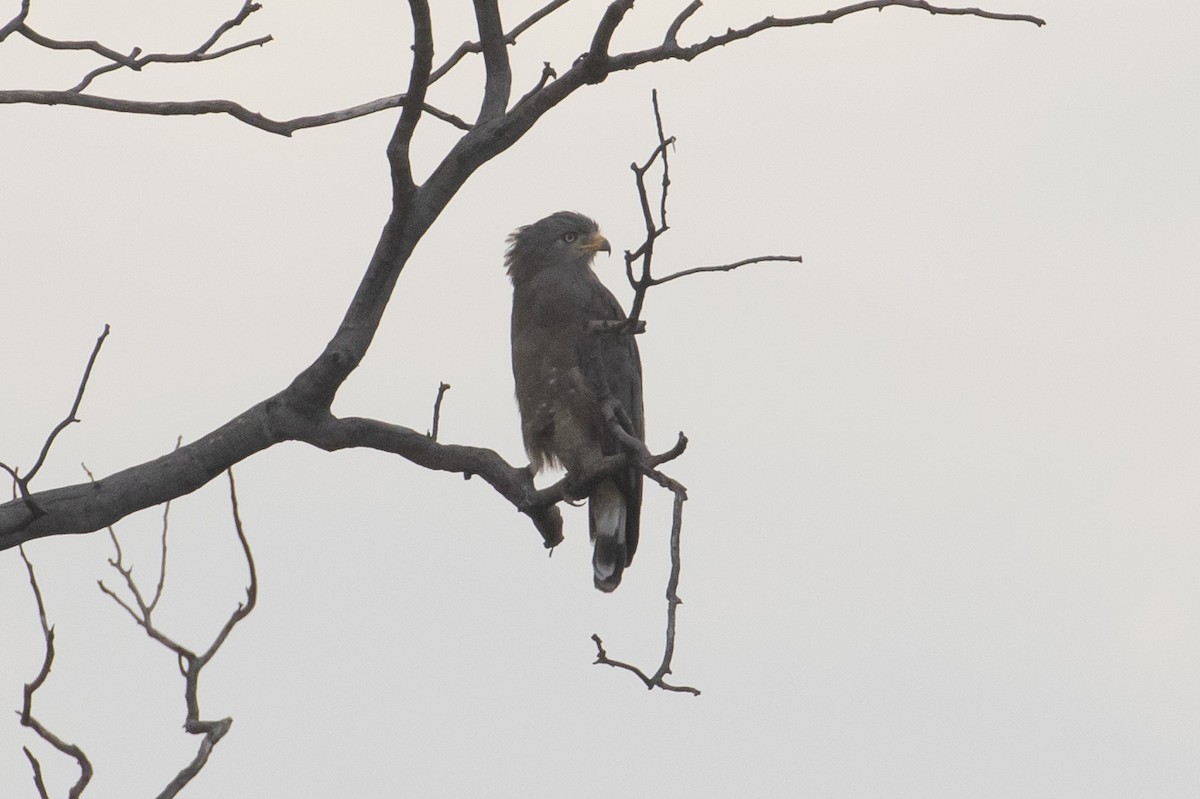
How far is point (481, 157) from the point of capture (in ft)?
13.9

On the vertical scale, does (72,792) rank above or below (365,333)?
below

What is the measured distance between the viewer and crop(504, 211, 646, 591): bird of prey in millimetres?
6102

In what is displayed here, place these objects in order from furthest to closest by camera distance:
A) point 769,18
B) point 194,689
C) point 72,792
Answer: point 769,18
point 194,689
point 72,792

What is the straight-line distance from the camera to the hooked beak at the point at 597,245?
22.3 ft

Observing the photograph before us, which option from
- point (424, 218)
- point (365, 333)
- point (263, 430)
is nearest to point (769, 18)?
point (424, 218)

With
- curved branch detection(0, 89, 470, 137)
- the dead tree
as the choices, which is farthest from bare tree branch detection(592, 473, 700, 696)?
curved branch detection(0, 89, 470, 137)

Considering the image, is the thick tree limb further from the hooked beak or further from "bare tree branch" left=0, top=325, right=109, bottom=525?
the hooked beak

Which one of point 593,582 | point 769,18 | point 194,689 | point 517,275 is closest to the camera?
point 194,689

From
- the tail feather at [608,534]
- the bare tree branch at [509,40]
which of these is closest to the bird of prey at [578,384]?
the tail feather at [608,534]

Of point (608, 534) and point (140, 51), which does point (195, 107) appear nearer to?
point (140, 51)

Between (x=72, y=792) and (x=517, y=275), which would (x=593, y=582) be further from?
(x=72, y=792)

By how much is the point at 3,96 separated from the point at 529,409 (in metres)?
2.56

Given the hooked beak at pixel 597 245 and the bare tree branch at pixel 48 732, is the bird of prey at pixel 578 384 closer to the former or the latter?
the hooked beak at pixel 597 245

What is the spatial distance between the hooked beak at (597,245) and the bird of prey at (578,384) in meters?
0.03
